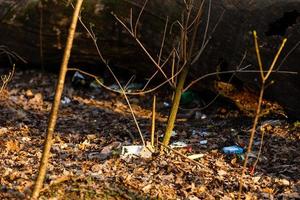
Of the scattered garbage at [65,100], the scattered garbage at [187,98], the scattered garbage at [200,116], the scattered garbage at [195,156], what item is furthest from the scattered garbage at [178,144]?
the scattered garbage at [65,100]

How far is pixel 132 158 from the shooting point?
5.50 metres

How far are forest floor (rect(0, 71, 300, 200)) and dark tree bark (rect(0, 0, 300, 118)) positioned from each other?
0.58 metres

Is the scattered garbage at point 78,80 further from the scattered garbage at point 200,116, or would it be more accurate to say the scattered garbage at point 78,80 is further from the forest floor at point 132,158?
the scattered garbage at point 200,116

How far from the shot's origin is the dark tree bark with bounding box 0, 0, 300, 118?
6195mm

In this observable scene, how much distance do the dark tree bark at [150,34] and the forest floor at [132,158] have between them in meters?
0.58

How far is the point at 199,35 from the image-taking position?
674 centimetres

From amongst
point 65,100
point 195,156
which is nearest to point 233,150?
point 195,156

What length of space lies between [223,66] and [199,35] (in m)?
0.53

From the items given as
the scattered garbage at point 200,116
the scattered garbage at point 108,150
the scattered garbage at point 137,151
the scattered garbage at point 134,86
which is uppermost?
the scattered garbage at point 137,151

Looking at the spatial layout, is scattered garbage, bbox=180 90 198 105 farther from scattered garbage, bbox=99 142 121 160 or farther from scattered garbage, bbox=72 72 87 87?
scattered garbage, bbox=99 142 121 160

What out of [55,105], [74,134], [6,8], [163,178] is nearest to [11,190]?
[55,105]

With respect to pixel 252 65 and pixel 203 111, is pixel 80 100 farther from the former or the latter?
pixel 252 65

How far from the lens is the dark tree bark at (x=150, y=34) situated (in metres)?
6.20

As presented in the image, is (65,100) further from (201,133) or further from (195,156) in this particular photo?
(195,156)
